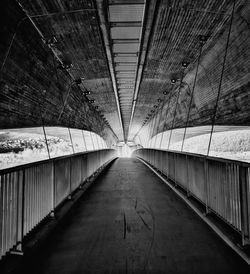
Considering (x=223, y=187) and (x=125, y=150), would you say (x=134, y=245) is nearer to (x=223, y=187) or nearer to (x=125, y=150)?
(x=223, y=187)

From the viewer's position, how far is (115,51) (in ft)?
23.7

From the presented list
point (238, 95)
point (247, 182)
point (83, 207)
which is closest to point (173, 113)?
point (238, 95)

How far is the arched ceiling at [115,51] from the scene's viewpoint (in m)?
4.79

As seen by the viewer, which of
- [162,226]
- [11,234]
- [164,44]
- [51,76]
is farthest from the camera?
[51,76]

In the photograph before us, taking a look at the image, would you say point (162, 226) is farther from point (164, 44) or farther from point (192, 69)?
point (192, 69)

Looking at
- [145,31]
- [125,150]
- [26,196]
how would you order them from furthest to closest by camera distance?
[125,150] → [145,31] → [26,196]

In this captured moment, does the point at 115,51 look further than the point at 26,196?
Yes

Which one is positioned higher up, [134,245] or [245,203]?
[245,203]

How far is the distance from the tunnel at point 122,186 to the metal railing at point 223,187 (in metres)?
0.02

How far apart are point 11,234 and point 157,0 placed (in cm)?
516

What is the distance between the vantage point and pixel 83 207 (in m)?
4.36

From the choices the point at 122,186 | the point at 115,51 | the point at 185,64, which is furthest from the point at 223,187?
the point at 185,64

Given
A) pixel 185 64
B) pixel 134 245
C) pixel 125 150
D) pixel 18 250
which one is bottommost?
pixel 134 245

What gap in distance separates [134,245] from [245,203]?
1.51 metres
